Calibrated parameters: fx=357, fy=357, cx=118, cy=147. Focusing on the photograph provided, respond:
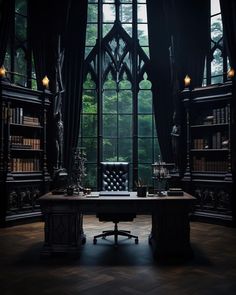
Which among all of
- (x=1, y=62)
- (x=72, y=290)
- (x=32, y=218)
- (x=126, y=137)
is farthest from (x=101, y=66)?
(x=72, y=290)

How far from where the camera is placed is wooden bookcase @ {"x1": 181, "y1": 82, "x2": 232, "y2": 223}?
623cm

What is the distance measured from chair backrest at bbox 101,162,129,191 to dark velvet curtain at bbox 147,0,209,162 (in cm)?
232

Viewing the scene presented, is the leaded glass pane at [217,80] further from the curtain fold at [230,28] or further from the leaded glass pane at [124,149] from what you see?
the leaded glass pane at [124,149]

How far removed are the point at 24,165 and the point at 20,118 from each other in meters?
0.86

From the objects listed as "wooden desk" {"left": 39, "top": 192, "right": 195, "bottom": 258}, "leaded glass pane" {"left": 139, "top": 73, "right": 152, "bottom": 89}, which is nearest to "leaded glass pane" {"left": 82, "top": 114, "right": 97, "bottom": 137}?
"leaded glass pane" {"left": 139, "top": 73, "right": 152, "bottom": 89}

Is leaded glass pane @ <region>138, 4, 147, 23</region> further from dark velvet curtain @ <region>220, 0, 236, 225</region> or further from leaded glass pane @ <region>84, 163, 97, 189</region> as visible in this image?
leaded glass pane @ <region>84, 163, 97, 189</region>

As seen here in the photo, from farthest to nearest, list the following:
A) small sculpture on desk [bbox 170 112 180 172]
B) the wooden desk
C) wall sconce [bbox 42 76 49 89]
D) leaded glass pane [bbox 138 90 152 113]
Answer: leaded glass pane [bbox 138 90 152 113] < small sculpture on desk [bbox 170 112 180 172] < wall sconce [bbox 42 76 49 89] < the wooden desk

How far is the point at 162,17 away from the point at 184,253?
526cm

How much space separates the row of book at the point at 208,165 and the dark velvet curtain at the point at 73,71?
2.50m

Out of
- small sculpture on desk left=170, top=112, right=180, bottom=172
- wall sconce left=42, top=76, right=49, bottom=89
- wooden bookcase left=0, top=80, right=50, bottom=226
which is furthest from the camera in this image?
small sculpture on desk left=170, top=112, right=180, bottom=172

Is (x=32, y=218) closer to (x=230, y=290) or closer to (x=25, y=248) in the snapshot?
(x=25, y=248)

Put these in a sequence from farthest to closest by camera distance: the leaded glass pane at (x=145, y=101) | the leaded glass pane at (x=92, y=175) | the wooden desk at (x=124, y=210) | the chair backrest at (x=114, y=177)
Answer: the leaded glass pane at (x=145, y=101) → the leaded glass pane at (x=92, y=175) → the chair backrest at (x=114, y=177) → the wooden desk at (x=124, y=210)

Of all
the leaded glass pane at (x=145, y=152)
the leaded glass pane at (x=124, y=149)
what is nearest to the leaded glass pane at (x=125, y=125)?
the leaded glass pane at (x=124, y=149)

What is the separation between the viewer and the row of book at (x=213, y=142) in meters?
6.37
